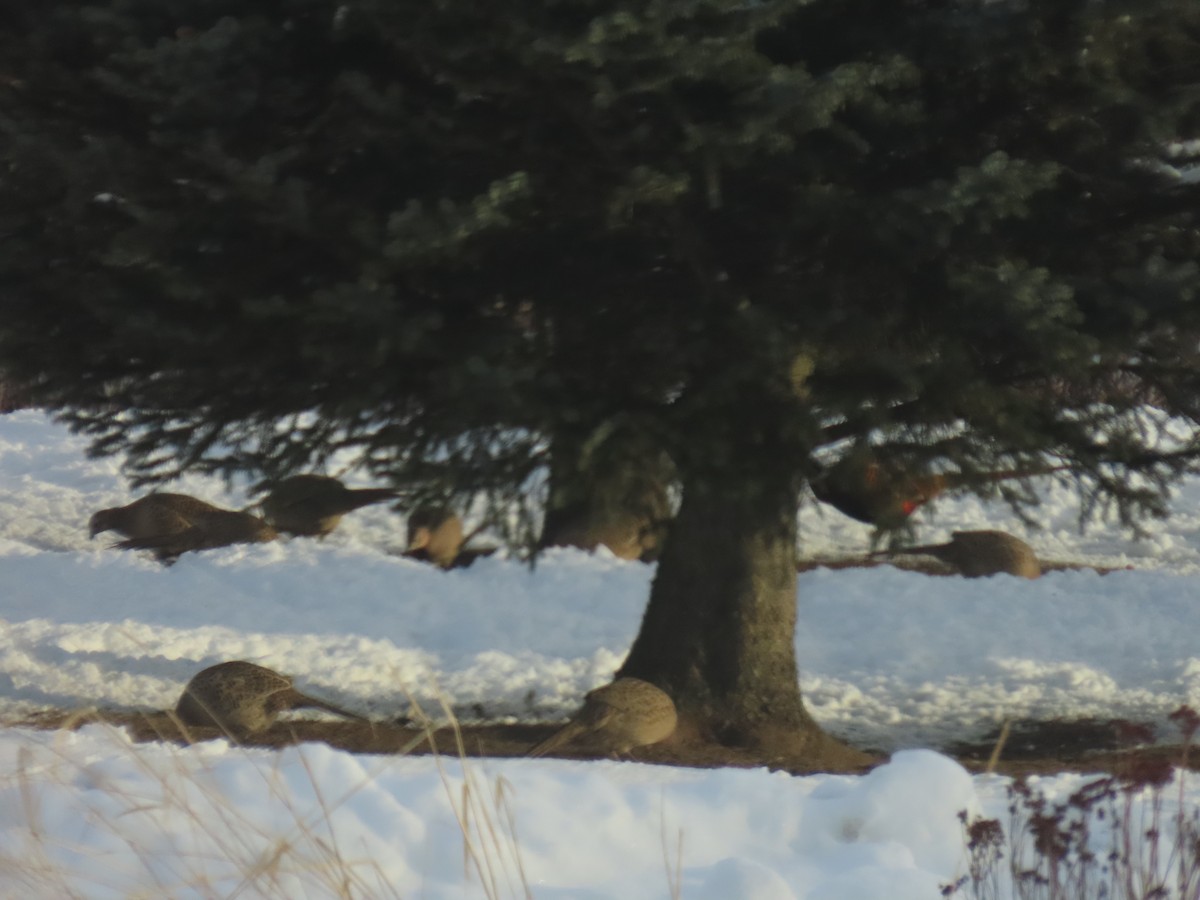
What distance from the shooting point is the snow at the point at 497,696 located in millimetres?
3312

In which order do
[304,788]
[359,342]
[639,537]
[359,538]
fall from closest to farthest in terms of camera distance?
[304,788]
[359,342]
[639,537]
[359,538]

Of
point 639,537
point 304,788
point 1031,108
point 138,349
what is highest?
point 1031,108

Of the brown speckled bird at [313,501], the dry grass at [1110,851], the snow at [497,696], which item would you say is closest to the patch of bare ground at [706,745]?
the snow at [497,696]

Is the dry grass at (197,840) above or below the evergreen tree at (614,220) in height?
below

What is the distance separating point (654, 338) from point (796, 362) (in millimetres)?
854

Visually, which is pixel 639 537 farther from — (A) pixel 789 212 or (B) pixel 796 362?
(A) pixel 789 212

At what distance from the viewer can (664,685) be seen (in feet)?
22.5

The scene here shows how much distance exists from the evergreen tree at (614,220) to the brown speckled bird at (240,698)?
5.59 ft

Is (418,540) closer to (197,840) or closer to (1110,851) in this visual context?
(197,840)

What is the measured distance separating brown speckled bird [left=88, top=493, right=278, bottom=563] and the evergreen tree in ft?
19.8

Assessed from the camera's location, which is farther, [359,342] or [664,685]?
[664,685]

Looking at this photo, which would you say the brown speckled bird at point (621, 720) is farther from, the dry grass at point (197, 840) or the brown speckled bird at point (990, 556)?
the brown speckled bird at point (990, 556)

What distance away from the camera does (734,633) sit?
6.77 meters

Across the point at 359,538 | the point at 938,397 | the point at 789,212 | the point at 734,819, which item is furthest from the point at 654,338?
the point at 359,538
